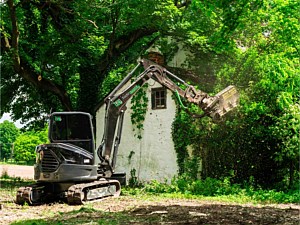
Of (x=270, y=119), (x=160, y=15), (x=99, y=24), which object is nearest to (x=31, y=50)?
(x=99, y=24)

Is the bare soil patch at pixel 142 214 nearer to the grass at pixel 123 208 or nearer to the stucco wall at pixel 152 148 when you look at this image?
A: the grass at pixel 123 208

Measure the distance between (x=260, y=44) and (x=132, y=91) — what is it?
524cm

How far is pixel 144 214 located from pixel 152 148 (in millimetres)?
8862

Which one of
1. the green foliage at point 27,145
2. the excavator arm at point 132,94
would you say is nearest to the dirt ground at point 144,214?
the excavator arm at point 132,94

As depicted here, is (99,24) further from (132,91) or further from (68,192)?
(68,192)

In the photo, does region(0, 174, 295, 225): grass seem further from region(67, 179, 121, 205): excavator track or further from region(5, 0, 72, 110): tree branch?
region(5, 0, 72, 110): tree branch

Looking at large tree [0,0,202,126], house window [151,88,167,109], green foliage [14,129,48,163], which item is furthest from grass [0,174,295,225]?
green foliage [14,129,48,163]

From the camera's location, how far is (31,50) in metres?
20.2

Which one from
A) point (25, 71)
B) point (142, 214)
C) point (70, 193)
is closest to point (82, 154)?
point (70, 193)

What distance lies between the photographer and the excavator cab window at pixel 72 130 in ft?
44.1

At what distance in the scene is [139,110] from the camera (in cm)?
1948

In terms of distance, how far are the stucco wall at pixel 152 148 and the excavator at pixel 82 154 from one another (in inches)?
146

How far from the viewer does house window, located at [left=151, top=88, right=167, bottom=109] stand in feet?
61.7

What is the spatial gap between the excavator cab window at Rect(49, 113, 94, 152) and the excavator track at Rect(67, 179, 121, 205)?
105 centimetres
